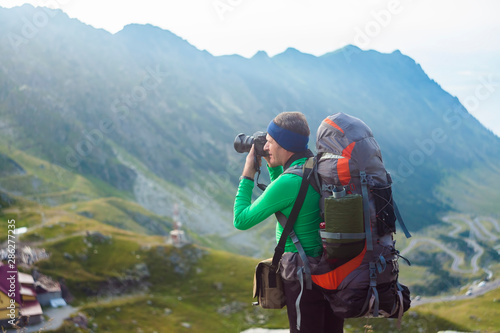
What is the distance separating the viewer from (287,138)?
574cm

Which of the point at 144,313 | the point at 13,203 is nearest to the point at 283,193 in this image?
the point at 144,313

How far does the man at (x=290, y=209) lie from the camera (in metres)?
5.38

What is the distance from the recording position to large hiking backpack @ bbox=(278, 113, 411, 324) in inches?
201

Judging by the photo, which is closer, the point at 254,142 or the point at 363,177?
the point at 363,177

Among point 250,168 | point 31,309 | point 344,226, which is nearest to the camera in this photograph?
point 344,226

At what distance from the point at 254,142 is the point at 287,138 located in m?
0.72

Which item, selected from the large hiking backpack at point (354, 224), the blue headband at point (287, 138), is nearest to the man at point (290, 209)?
the blue headband at point (287, 138)

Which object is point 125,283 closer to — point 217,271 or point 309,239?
point 217,271

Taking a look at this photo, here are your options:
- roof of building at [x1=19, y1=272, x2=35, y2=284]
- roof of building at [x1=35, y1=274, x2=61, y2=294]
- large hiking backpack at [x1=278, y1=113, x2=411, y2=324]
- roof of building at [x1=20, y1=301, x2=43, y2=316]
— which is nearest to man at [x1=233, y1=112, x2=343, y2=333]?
large hiking backpack at [x1=278, y1=113, x2=411, y2=324]

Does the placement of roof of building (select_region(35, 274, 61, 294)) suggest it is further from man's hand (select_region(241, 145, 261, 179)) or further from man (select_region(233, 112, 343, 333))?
man (select_region(233, 112, 343, 333))

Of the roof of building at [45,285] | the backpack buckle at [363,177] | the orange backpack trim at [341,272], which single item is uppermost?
the backpack buckle at [363,177]

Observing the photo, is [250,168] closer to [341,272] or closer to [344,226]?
[344,226]

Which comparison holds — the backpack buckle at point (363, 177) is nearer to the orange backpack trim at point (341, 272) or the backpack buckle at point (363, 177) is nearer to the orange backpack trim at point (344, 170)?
the orange backpack trim at point (344, 170)

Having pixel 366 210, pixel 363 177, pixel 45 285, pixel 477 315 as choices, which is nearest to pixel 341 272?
pixel 366 210
